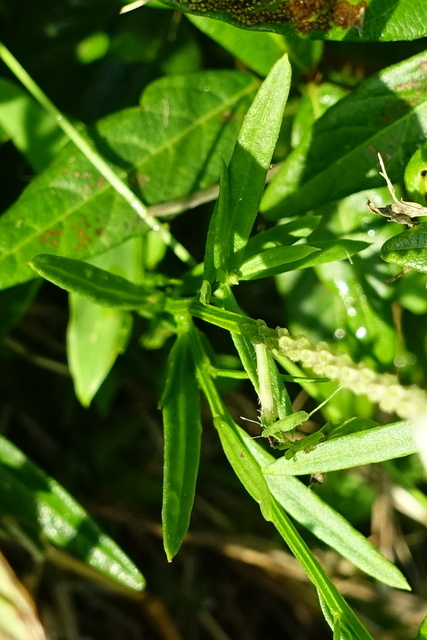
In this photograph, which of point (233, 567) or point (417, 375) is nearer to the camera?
point (417, 375)

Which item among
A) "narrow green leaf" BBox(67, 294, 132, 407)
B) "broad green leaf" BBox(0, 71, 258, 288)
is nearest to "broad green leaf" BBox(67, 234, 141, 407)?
"narrow green leaf" BBox(67, 294, 132, 407)

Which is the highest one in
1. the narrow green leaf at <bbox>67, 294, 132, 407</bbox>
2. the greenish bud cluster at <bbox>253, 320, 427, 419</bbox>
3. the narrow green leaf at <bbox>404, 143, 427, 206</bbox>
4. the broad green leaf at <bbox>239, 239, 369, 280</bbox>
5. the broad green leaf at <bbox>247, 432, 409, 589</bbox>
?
the greenish bud cluster at <bbox>253, 320, 427, 419</bbox>

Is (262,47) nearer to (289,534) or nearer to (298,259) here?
(298,259)

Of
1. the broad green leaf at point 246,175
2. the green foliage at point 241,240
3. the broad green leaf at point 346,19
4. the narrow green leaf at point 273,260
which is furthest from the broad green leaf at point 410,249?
the broad green leaf at point 346,19

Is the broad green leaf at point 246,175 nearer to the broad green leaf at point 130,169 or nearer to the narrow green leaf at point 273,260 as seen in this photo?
the narrow green leaf at point 273,260

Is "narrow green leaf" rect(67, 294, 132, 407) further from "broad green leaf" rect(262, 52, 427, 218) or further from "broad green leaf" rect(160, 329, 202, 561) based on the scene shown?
"broad green leaf" rect(262, 52, 427, 218)

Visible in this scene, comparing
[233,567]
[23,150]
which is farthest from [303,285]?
[233,567]

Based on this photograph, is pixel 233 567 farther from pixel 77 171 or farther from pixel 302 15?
pixel 302 15
